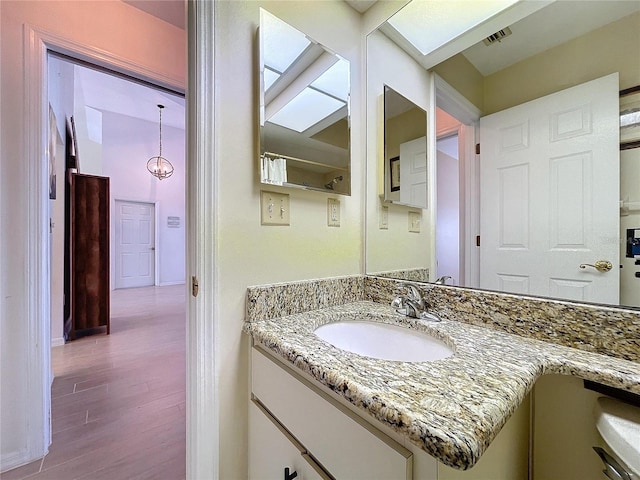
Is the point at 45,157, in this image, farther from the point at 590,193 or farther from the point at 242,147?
the point at 590,193

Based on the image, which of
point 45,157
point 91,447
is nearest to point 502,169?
point 45,157

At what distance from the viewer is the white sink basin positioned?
32.5 inches

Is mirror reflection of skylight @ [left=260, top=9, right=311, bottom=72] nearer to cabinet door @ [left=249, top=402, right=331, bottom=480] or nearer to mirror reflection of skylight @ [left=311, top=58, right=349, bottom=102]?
mirror reflection of skylight @ [left=311, top=58, right=349, bottom=102]

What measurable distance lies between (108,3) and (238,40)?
Result: 1.36m

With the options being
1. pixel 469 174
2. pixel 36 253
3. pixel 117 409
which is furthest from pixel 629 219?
pixel 117 409

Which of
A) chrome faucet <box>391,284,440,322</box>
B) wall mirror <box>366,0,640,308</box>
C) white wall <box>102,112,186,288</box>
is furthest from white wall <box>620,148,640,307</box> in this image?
white wall <box>102,112,186,288</box>

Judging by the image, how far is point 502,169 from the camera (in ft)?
2.97

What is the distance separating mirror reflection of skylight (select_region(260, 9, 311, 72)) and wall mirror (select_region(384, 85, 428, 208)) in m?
0.46

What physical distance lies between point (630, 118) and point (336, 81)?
35.8 inches

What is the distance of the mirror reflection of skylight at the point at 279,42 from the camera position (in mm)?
923

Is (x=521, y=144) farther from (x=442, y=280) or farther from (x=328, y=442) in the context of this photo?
(x=328, y=442)

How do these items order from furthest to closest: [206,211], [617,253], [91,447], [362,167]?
[91,447] < [362,167] < [206,211] < [617,253]

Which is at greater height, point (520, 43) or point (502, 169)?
point (520, 43)

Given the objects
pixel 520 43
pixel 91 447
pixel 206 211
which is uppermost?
pixel 520 43
